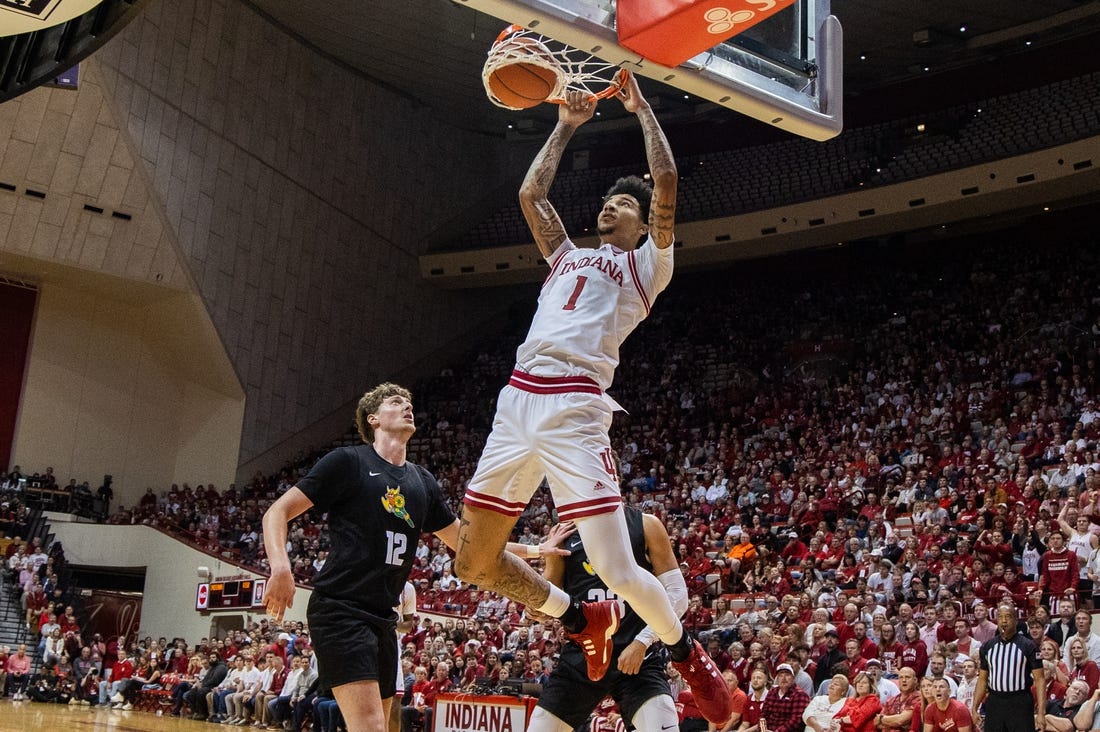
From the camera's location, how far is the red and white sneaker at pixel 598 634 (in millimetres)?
4941

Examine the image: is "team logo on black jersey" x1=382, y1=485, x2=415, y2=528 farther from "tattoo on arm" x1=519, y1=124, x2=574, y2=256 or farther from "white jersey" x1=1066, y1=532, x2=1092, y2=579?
"white jersey" x1=1066, y1=532, x2=1092, y2=579

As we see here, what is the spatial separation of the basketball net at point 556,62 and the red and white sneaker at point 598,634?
221 cm

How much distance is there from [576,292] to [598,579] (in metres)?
1.72

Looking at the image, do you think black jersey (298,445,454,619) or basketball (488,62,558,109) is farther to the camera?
basketball (488,62,558,109)

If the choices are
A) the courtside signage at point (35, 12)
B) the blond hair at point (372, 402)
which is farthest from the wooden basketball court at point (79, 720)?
the blond hair at point (372, 402)

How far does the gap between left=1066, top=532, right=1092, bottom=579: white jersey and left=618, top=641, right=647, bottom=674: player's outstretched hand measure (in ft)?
31.9

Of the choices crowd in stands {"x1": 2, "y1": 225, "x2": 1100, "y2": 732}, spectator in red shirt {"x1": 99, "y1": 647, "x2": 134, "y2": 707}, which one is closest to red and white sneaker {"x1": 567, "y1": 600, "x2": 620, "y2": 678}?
crowd in stands {"x1": 2, "y1": 225, "x2": 1100, "y2": 732}

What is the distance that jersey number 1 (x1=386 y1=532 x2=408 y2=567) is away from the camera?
521 cm

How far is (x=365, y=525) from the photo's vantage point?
517cm

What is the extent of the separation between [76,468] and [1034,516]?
23.2m

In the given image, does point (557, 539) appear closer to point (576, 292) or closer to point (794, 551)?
point (576, 292)

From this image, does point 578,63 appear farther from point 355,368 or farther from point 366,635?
point 355,368

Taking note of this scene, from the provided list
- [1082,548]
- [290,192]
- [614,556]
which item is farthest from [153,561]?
[614,556]

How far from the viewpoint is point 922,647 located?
12.2 meters
